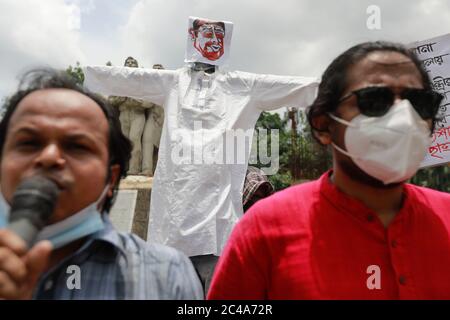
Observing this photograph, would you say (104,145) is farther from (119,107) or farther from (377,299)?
(119,107)

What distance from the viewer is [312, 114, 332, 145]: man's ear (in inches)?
68.2

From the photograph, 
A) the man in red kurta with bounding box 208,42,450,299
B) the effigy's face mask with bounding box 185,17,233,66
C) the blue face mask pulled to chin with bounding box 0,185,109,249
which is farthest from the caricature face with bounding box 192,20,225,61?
the blue face mask pulled to chin with bounding box 0,185,109,249

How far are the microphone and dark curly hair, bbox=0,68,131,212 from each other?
309 mm

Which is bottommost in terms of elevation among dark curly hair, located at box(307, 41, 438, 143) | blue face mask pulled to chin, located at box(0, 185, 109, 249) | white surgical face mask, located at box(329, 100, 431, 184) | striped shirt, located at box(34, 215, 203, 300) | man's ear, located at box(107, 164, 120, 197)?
striped shirt, located at box(34, 215, 203, 300)

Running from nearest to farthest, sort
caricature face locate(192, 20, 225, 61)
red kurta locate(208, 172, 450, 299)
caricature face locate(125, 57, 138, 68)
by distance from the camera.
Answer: red kurta locate(208, 172, 450, 299) → caricature face locate(192, 20, 225, 61) → caricature face locate(125, 57, 138, 68)

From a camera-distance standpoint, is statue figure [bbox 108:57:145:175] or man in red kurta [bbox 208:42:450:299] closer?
man in red kurta [bbox 208:42:450:299]

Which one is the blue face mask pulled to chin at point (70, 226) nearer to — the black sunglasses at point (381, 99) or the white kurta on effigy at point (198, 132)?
the black sunglasses at point (381, 99)

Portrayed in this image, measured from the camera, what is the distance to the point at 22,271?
3.09 ft

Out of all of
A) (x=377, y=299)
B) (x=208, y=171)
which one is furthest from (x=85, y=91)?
(x=208, y=171)

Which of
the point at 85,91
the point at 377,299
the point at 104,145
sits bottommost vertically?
the point at 377,299

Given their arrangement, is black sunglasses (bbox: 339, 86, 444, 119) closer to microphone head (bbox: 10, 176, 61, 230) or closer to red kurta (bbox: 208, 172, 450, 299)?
red kurta (bbox: 208, 172, 450, 299)

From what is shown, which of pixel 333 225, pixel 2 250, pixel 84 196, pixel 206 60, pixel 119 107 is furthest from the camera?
pixel 119 107

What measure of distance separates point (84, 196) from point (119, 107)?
479 cm

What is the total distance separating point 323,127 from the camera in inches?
69.4
